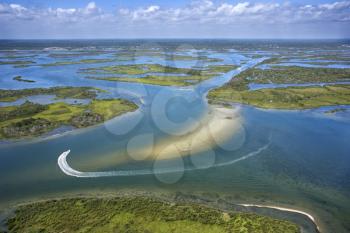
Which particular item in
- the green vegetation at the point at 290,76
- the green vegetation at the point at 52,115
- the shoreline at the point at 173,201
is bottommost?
the shoreline at the point at 173,201

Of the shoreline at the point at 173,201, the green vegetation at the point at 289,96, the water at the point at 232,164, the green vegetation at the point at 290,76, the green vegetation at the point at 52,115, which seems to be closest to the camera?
the shoreline at the point at 173,201

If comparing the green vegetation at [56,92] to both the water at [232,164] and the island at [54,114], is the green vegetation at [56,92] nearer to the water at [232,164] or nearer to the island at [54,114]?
the island at [54,114]

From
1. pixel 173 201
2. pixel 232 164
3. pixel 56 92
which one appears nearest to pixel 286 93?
pixel 232 164

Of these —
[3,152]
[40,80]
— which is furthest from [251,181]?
[40,80]

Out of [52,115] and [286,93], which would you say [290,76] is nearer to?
[286,93]

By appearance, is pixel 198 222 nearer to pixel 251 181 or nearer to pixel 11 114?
pixel 251 181

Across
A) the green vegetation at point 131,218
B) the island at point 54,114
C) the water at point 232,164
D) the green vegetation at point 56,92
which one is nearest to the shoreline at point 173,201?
the green vegetation at point 131,218
